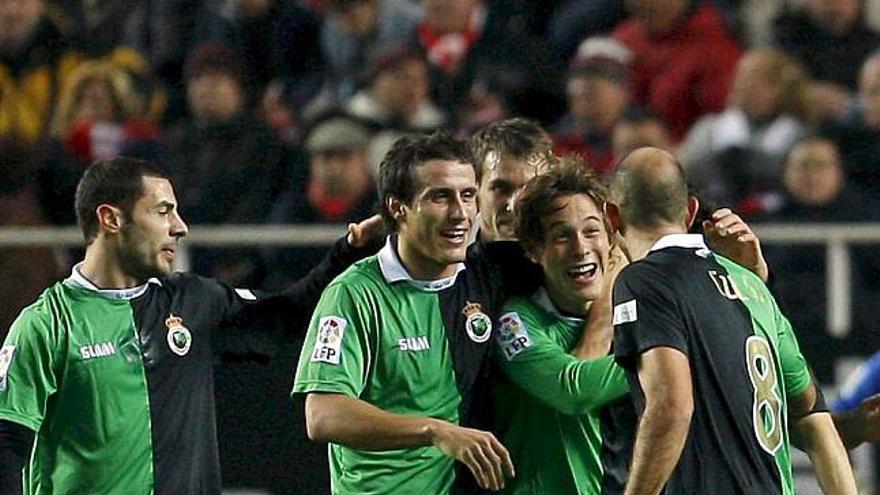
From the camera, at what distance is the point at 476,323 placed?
6.71 m

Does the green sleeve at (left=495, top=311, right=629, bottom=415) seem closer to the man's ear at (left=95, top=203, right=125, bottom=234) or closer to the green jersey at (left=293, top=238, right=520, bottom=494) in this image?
the green jersey at (left=293, top=238, right=520, bottom=494)

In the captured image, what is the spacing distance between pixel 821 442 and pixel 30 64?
7218 mm

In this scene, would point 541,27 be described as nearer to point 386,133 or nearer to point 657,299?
point 386,133

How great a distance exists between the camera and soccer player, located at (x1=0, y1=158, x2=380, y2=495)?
6832 mm

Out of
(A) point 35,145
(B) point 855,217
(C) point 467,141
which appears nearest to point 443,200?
(C) point 467,141

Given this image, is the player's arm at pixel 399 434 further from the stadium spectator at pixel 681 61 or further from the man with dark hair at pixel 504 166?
the stadium spectator at pixel 681 61

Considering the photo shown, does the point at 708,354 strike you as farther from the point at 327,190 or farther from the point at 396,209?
the point at 327,190

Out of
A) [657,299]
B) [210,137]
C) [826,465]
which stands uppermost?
[210,137]

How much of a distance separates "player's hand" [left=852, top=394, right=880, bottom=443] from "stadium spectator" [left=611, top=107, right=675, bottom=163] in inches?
156

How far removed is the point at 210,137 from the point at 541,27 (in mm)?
1935

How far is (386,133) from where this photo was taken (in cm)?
1130

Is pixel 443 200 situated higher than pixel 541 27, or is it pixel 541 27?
pixel 541 27

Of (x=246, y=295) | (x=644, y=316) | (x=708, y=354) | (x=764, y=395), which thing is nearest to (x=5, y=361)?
(x=246, y=295)

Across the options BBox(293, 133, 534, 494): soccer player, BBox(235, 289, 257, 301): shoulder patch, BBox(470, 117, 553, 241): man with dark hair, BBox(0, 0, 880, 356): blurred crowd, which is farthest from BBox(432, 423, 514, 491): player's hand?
BBox(0, 0, 880, 356): blurred crowd
